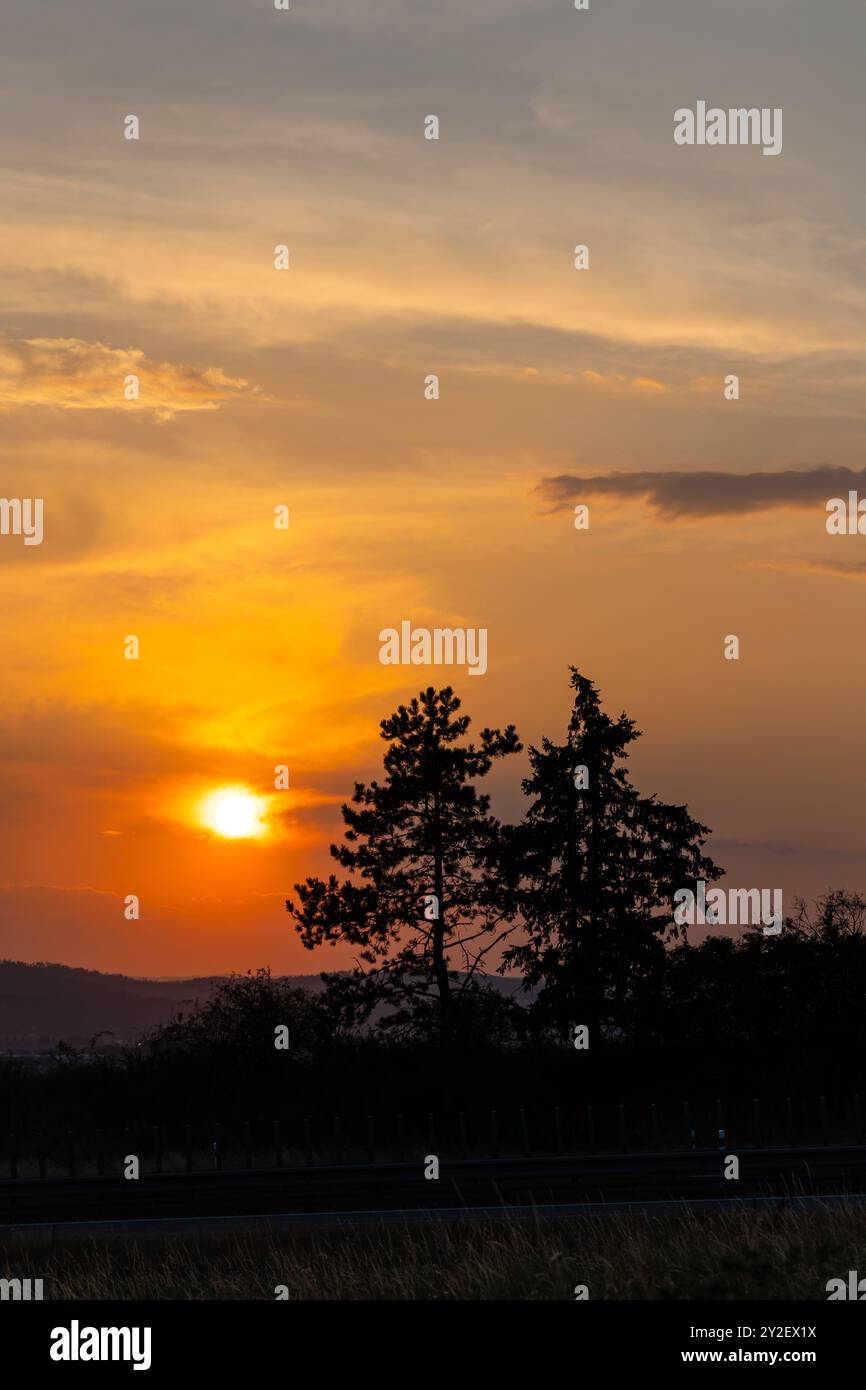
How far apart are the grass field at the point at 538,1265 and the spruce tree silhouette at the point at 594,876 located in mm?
25164

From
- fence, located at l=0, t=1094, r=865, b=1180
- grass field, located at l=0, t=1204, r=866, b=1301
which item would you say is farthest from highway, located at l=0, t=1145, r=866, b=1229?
fence, located at l=0, t=1094, r=865, b=1180

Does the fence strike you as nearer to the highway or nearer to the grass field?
the highway

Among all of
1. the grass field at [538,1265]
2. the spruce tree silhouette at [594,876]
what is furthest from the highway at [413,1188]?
the spruce tree silhouette at [594,876]

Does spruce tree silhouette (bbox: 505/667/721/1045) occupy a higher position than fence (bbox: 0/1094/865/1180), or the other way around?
spruce tree silhouette (bbox: 505/667/721/1045)

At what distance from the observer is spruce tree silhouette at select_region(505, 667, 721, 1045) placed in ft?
154

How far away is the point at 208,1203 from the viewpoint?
87.6ft

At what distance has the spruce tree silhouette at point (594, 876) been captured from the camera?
154 feet

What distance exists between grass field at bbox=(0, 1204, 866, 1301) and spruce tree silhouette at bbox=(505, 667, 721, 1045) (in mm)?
25164

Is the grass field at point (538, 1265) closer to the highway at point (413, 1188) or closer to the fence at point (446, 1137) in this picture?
the highway at point (413, 1188)

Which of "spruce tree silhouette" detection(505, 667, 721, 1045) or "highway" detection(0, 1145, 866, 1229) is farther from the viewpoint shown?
"spruce tree silhouette" detection(505, 667, 721, 1045)

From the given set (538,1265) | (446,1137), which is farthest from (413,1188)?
(446,1137)

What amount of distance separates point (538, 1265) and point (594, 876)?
106ft
